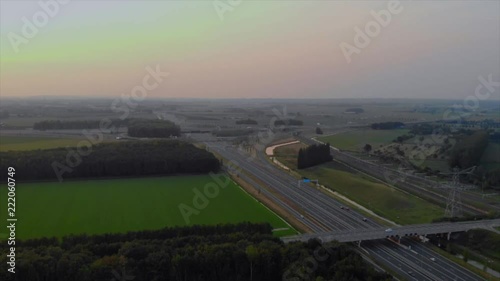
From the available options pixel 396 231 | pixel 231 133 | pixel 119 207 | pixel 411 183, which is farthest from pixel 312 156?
pixel 231 133

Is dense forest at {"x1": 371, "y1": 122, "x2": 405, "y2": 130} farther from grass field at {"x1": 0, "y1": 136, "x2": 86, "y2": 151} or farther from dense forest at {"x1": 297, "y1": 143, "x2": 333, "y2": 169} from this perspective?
grass field at {"x1": 0, "y1": 136, "x2": 86, "y2": 151}

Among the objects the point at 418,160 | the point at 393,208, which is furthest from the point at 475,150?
the point at 393,208

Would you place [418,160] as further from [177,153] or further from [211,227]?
[211,227]

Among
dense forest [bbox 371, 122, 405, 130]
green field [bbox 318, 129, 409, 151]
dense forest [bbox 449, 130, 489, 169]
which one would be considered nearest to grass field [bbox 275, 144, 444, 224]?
dense forest [bbox 449, 130, 489, 169]

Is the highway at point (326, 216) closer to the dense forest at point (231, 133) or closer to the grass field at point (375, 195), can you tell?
the grass field at point (375, 195)

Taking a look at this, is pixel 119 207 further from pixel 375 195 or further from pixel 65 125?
pixel 65 125

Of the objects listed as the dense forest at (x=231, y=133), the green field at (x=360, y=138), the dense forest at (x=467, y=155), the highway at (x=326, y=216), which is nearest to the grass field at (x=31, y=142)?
the dense forest at (x=231, y=133)

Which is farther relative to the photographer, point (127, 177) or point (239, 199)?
point (127, 177)
